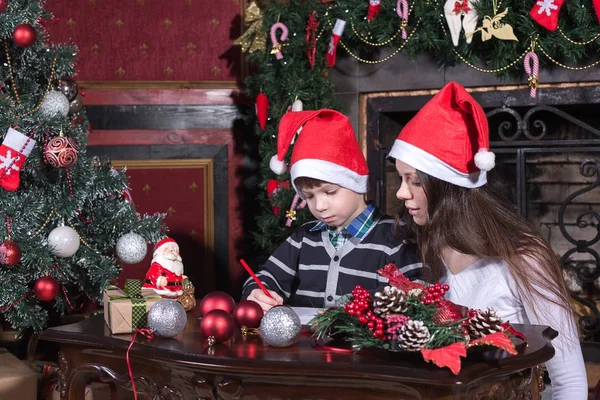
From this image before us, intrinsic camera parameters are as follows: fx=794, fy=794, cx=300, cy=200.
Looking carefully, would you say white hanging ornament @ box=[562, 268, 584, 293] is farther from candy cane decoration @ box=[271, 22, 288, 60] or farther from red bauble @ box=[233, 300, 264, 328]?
red bauble @ box=[233, 300, 264, 328]

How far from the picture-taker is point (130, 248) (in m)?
3.48

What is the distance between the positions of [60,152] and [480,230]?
1833mm

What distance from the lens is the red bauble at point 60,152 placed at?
3.28 metres

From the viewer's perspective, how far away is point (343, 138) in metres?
2.67

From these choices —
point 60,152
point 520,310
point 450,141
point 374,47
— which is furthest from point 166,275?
point 374,47

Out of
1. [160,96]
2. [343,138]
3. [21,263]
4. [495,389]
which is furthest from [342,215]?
[160,96]

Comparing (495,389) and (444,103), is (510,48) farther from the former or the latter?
(495,389)

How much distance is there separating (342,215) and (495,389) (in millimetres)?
1005

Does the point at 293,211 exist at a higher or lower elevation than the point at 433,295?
higher

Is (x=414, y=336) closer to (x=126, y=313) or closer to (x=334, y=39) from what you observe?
(x=126, y=313)

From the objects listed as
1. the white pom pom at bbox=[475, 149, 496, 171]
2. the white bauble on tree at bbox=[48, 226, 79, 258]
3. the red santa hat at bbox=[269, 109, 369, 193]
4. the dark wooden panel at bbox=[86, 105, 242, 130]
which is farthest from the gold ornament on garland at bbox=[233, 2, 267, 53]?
the white pom pom at bbox=[475, 149, 496, 171]

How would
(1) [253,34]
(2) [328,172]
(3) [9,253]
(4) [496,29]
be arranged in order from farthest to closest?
(1) [253,34] < (4) [496,29] < (3) [9,253] < (2) [328,172]

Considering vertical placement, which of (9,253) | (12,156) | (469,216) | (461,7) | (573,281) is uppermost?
(461,7)

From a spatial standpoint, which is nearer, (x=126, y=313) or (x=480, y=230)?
(x=126, y=313)
